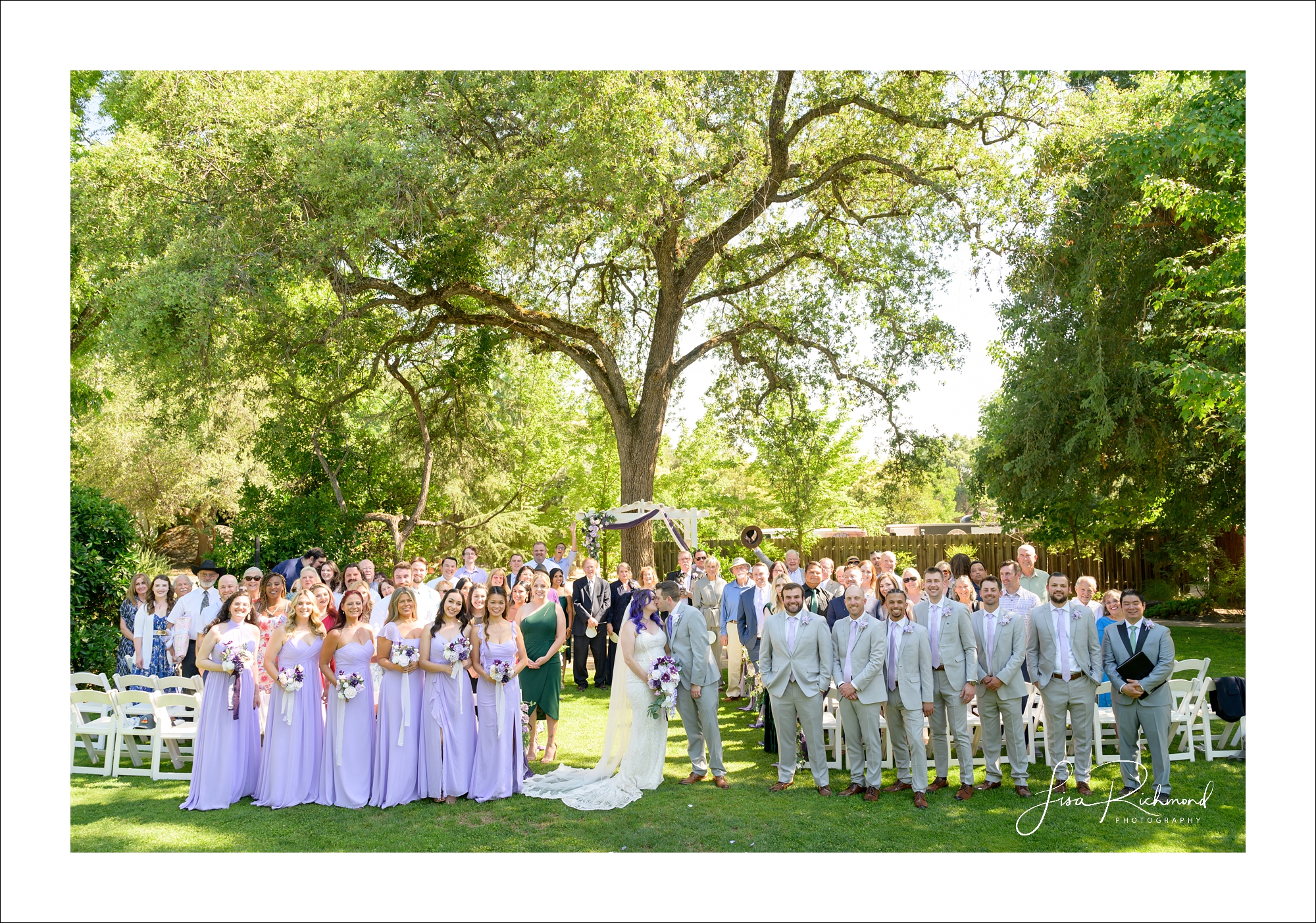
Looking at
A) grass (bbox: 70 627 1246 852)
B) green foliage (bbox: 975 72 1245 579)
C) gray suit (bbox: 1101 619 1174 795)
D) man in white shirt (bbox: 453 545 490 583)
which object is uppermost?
green foliage (bbox: 975 72 1245 579)

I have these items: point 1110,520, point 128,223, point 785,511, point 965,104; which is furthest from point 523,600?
point 785,511

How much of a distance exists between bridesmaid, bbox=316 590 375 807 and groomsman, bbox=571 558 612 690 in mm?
5808

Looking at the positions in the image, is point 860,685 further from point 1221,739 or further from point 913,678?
point 1221,739

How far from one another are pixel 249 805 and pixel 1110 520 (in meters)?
19.0

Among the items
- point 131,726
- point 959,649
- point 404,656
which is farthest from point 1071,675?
point 131,726

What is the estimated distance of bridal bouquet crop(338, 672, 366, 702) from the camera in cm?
790

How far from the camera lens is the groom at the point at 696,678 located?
8.49 meters

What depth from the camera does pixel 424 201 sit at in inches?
532

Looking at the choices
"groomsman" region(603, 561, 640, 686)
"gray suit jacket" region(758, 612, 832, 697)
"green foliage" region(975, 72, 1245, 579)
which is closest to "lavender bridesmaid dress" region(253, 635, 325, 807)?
"gray suit jacket" region(758, 612, 832, 697)

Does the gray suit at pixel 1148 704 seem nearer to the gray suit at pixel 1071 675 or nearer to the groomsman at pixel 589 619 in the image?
the gray suit at pixel 1071 675

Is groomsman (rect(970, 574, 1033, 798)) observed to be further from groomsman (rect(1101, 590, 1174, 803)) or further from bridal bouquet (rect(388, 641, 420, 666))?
bridal bouquet (rect(388, 641, 420, 666))

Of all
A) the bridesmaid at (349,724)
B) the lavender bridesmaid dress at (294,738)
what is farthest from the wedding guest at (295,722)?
the bridesmaid at (349,724)

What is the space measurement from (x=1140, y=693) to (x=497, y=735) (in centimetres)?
541

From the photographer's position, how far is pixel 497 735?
8.17 meters
